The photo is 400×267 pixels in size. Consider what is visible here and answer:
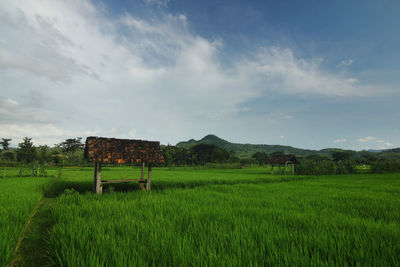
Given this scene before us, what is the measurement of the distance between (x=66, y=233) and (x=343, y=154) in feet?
321

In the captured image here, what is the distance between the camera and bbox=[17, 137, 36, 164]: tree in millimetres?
48125

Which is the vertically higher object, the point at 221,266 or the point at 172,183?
the point at 221,266

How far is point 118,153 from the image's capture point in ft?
34.6

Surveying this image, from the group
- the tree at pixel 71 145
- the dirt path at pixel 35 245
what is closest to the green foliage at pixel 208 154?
the tree at pixel 71 145

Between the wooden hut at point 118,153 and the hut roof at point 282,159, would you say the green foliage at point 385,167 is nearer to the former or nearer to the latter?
the hut roof at point 282,159

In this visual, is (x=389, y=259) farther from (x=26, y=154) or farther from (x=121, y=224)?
(x=26, y=154)

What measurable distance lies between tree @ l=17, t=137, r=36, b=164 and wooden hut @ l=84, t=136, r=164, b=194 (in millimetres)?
52897

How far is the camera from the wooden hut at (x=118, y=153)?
31.4 feet

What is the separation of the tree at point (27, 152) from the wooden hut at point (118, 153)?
52897 mm

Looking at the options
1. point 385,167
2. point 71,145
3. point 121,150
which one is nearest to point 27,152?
point 71,145

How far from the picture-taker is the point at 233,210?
549 centimetres

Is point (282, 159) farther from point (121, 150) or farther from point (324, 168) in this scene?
point (121, 150)

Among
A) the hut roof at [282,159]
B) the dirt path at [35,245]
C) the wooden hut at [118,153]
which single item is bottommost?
the dirt path at [35,245]

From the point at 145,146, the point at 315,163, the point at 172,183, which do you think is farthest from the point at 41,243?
the point at 315,163
